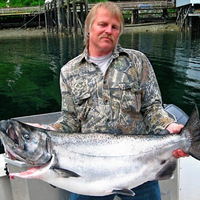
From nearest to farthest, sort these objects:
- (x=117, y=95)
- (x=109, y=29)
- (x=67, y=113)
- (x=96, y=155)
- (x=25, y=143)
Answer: (x=25, y=143) < (x=96, y=155) < (x=109, y=29) < (x=117, y=95) < (x=67, y=113)

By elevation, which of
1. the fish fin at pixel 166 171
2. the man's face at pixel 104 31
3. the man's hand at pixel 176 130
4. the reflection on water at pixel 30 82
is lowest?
the reflection on water at pixel 30 82

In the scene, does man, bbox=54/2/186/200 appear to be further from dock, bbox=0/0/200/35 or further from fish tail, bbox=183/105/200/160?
dock, bbox=0/0/200/35

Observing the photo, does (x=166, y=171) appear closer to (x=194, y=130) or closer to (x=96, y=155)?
(x=194, y=130)

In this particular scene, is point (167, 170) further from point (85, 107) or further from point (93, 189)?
point (85, 107)

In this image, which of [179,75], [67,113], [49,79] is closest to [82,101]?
[67,113]

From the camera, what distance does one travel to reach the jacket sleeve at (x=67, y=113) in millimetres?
2969

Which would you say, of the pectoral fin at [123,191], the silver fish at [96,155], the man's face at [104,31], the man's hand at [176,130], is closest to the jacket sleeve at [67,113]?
the silver fish at [96,155]

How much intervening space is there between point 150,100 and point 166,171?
2.14ft

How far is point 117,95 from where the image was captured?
9.25ft

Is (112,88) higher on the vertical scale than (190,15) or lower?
lower

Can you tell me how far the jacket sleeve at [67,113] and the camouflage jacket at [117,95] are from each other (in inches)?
0.4

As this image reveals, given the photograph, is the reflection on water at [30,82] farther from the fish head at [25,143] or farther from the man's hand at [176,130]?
the man's hand at [176,130]

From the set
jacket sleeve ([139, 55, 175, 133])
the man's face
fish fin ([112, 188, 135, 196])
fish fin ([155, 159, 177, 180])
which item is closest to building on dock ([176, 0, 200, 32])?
jacket sleeve ([139, 55, 175, 133])

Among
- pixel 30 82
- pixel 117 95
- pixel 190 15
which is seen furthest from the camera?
pixel 190 15
